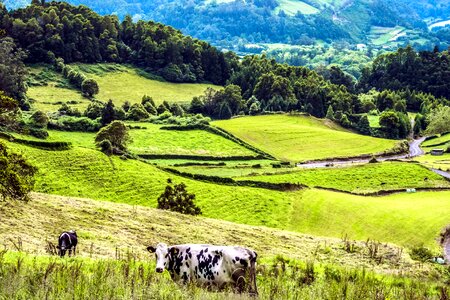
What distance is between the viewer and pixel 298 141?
124000 mm

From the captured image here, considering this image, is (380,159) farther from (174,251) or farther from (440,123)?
(174,251)

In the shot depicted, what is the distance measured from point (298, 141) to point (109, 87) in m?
63.6

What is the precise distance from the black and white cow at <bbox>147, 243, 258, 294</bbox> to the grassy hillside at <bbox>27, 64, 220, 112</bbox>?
11529 cm

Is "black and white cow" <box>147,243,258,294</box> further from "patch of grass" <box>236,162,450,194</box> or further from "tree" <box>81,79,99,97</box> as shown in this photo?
"tree" <box>81,79,99,97</box>

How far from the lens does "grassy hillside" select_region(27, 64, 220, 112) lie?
5463 inches

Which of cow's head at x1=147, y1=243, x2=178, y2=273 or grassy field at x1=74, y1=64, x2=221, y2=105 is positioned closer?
cow's head at x1=147, y1=243, x2=178, y2=273

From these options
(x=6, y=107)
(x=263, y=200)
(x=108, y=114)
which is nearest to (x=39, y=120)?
(x=108, y=114)

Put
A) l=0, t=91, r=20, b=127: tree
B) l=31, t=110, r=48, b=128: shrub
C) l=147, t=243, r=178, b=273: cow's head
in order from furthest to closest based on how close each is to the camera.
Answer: l=31, t=110, r=48, b=128: shrub
l=0, t=91, r=20, b=127: tree
l=147, t=243, r=178, b=273: cow's head

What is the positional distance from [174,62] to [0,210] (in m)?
165

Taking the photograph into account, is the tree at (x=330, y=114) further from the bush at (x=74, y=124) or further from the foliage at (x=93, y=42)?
the bush at (x=74, y=124)

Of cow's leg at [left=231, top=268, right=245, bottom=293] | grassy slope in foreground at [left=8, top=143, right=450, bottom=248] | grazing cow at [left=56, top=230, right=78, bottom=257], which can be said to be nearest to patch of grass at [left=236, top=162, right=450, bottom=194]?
grassy slope in foreground at [left=8, top=143, right=450, bottom=248]

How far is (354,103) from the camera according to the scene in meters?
184

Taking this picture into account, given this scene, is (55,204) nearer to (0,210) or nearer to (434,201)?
(0,210)

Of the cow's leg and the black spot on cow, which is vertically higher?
the black spot on cow
